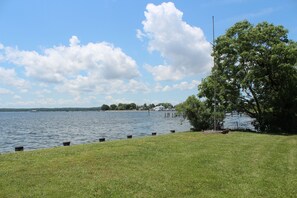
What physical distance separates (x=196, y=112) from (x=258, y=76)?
231 inches

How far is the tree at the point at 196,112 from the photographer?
2706 cm

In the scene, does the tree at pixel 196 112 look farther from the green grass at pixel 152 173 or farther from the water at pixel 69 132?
the green grass at pixel 152 173

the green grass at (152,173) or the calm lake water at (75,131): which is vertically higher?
the green grass at (152,173)

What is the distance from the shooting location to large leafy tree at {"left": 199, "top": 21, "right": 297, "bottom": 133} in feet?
79.2

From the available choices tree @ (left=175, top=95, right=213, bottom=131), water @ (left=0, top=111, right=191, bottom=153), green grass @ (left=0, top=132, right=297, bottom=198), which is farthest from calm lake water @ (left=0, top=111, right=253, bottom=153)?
green grass @ (left=0, top=132, right=297, bottom=198)

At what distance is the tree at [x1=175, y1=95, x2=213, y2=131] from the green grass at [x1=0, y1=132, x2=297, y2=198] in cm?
1328

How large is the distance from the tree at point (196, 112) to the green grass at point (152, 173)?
1328 cm

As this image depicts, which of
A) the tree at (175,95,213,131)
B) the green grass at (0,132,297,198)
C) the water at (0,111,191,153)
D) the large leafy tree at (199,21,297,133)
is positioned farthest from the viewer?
the water at (0,111,191,153)

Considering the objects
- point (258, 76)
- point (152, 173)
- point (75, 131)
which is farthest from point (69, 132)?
point (152, 173)

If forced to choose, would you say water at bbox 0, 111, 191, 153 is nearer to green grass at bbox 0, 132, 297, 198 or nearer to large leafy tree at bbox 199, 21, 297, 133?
large leafy tree at bbox 199, 21, 297, 133

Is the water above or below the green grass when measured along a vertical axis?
below

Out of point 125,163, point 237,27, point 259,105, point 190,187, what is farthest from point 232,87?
point 190,187

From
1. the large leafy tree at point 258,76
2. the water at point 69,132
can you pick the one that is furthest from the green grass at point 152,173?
the water at point 69,132

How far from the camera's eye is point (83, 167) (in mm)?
10234
